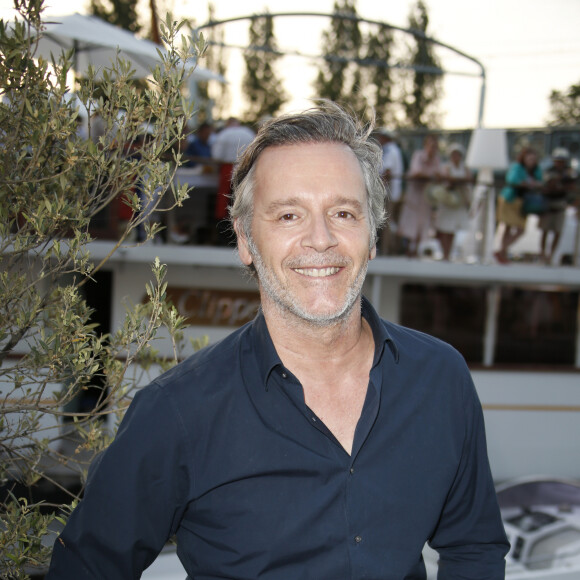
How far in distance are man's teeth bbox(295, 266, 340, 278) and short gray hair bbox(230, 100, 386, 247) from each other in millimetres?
212

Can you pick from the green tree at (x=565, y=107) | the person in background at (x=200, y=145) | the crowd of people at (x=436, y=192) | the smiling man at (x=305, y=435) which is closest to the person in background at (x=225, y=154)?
the crowd of people at (x=436, y=192)

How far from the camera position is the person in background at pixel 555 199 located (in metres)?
9.63

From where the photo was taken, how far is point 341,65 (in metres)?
43.0

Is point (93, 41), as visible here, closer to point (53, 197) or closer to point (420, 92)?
point (53, 197)

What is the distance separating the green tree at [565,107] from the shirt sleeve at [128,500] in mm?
16666

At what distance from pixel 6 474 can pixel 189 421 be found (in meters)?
0.91

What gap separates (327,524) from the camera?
1660 mm

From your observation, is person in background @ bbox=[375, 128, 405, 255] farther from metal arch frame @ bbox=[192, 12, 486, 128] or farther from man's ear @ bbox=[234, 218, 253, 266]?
man's ear @ bbox=[234, 218, 253, 266]

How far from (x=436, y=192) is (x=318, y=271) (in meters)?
7.72

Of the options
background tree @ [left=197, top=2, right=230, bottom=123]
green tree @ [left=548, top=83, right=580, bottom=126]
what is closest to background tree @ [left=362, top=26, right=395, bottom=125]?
background tree @ [left=197, top=2, right=230, bottom=123]

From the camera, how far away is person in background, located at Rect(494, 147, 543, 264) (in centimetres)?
942

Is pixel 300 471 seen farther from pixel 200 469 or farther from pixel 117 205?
pixel 117 205

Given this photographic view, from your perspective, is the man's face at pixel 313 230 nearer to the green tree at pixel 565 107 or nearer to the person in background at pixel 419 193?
the person in background at pixel 419 193

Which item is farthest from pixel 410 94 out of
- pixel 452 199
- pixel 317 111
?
pixel 317 111
